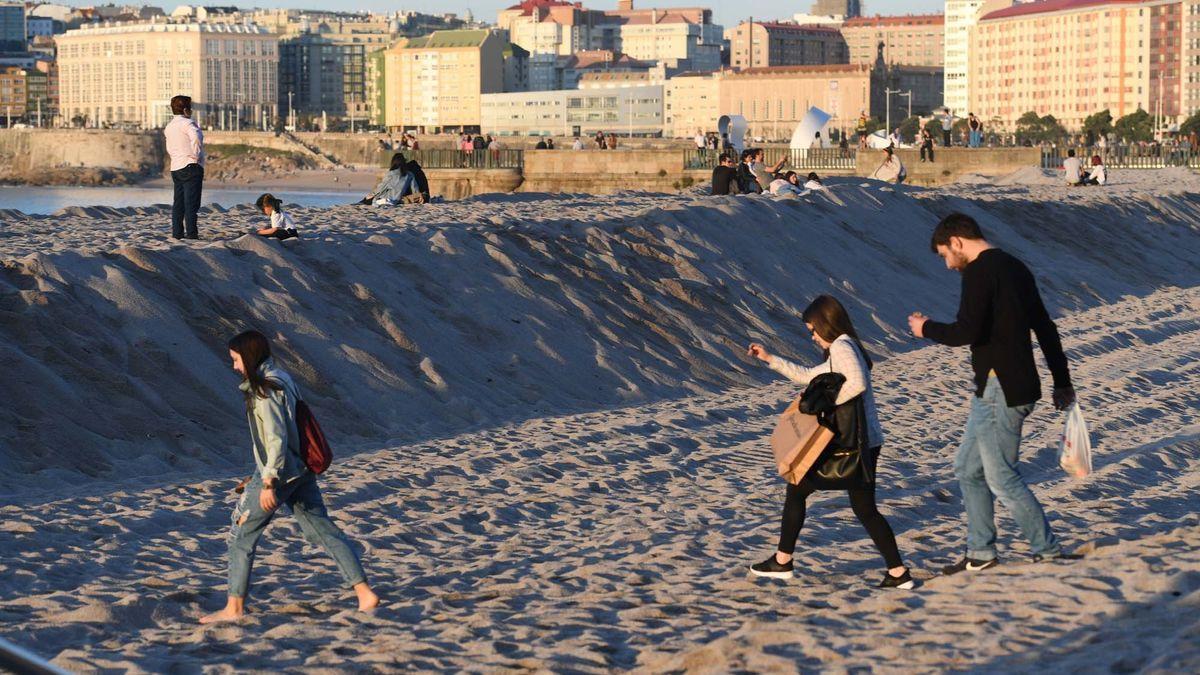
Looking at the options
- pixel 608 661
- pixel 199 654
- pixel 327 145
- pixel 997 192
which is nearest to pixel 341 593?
pixel 199 654

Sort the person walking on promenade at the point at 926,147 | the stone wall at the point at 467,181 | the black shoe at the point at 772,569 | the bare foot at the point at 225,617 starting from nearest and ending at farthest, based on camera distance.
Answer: the bare foot at the point at 225,617, the black shoe at the point at 772,569, the person walking on promenade at the point at 926,147, the stone wall at the point at 467,181

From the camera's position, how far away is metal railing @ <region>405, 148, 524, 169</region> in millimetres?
44500

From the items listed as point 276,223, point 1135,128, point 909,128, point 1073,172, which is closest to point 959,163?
point 1073,172

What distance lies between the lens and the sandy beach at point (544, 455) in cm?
662

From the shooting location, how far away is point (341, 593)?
766cm

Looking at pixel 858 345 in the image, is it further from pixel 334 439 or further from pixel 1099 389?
pixel 1099 389

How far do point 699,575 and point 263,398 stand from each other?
210 centimetres

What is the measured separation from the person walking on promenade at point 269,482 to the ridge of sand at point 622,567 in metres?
0.17

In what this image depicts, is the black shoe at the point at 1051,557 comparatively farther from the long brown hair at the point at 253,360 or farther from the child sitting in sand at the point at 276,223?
the child sitting in sand at the point at 276,223

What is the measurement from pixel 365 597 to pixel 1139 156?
44820 millimetres

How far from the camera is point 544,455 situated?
36.7 feet

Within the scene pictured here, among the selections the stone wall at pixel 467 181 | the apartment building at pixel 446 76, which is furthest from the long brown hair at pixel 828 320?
the apartment building at pixel 446 76

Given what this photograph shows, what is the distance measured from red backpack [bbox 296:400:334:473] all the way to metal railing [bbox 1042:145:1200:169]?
134 feet

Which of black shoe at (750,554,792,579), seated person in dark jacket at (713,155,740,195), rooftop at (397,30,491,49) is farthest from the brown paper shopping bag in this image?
rooftop at (397,30,491,49)
